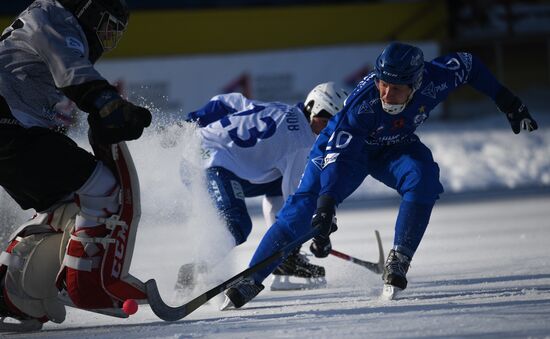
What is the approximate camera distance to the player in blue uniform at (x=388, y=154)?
4.30 meters

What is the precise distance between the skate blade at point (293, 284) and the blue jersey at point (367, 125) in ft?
2.48

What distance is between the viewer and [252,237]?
709 cm

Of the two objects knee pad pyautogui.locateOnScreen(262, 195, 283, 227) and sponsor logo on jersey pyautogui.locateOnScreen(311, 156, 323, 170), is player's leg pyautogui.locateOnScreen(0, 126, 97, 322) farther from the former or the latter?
knee pad pyautogui.locateOnScreen(262, 195, 283, 227)

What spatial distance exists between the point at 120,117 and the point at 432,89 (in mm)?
1676

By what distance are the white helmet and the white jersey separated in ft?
0.24

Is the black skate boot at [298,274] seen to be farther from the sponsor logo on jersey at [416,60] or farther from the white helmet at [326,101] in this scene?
the sponsor logo on jersey at [416,60]

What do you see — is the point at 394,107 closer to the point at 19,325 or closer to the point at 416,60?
the point at 416,60

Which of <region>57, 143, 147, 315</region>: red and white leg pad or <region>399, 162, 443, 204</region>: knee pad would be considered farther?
<region>399, 162, 443, 204</region>: knee pad

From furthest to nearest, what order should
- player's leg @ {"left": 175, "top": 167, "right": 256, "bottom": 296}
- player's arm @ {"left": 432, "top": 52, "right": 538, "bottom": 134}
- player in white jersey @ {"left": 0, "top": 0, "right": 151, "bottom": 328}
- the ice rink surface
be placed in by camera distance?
1. player's leg @ {"left": 175, "top": 167, "right": 256, "bottom": 296}
2. player's arm @ {"left": 432, "top": 52, "right": 538, "bottom": 134}
3. player in white jersey @ {"left": 0, "top": 0, "right": 151, "bottom": 328}
4. the ice rink surface

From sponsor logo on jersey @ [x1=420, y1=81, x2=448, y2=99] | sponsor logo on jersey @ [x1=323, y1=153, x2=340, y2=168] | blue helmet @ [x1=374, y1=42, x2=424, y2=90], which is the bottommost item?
sponsor logo on jersey @ [x1=323, y1=153, x2=340, y2=168]

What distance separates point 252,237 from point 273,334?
11.9 ft

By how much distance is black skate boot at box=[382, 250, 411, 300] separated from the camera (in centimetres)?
417

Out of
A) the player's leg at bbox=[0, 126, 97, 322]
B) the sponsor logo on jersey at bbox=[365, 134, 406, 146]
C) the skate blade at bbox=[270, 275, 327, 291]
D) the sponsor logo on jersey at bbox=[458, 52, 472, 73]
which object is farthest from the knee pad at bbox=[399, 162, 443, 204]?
the player's leg at bbox=[0, 126, 97, 322]

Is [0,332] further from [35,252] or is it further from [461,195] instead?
[461,195]
